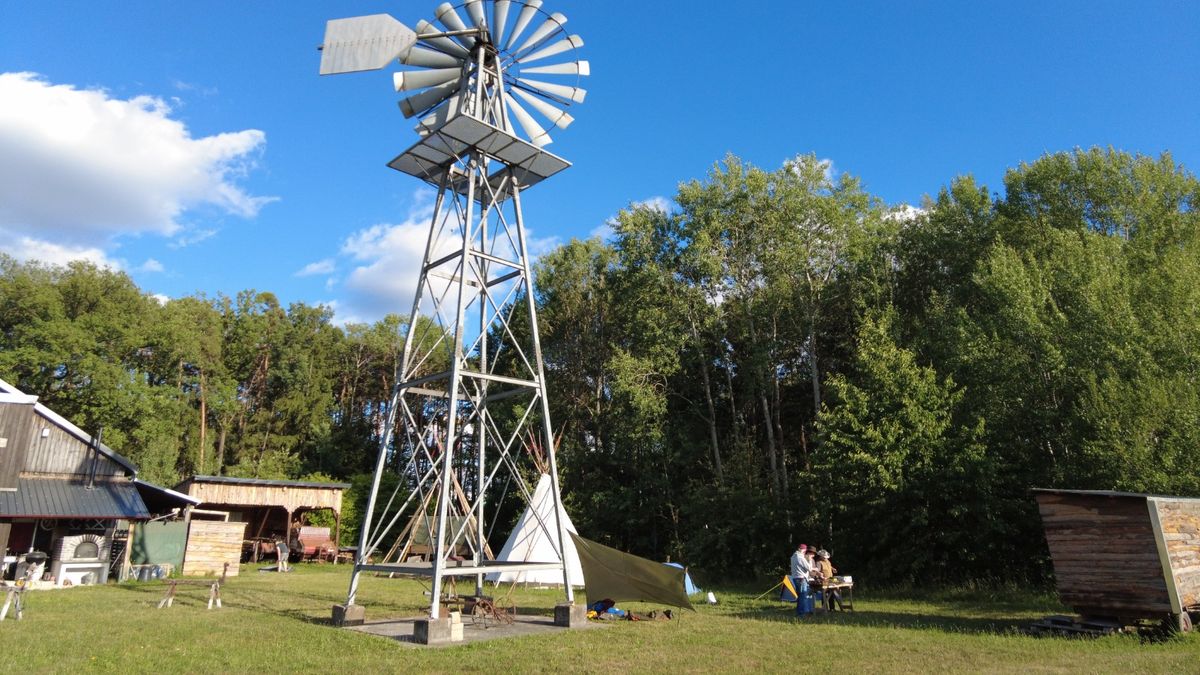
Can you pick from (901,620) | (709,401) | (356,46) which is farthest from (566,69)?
(709,401)

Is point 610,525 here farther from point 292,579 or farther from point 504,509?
point 292,579

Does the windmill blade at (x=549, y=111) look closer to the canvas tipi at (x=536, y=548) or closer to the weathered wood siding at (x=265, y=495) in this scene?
the canvas tipi at (x=536, y=548)

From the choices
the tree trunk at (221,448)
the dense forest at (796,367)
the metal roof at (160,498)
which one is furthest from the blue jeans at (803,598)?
the tree trunk at (221,448)

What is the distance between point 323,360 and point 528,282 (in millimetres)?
35069

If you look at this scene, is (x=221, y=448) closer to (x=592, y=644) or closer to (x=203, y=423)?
(x=203, y=423)

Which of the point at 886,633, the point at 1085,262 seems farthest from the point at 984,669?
the point at 1085,262

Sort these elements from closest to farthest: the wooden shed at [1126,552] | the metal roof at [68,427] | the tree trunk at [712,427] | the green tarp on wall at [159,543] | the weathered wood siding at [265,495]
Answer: the wooden shed at [1126,552] < the metal roof at [68,427] < the green tarp on wall at [159,543] < the tree trunk at [712,427] < the weathered wood siding at [265,495]

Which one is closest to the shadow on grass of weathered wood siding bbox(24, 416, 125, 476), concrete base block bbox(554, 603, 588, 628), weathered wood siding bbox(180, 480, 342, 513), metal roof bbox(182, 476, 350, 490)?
concrete base block bbox(554, 603, 588, 628)

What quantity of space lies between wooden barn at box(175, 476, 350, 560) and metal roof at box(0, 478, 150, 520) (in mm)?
6079

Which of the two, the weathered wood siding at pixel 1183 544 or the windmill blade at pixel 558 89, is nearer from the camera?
the weathered wood siding at pixel 1183 544

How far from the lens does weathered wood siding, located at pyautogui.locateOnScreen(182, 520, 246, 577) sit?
2302 cm

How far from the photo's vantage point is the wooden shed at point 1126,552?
10.4m

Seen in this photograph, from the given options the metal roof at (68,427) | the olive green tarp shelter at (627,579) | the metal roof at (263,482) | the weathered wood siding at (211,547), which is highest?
the metal roof at (68,427)

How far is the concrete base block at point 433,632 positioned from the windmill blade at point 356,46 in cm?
927
